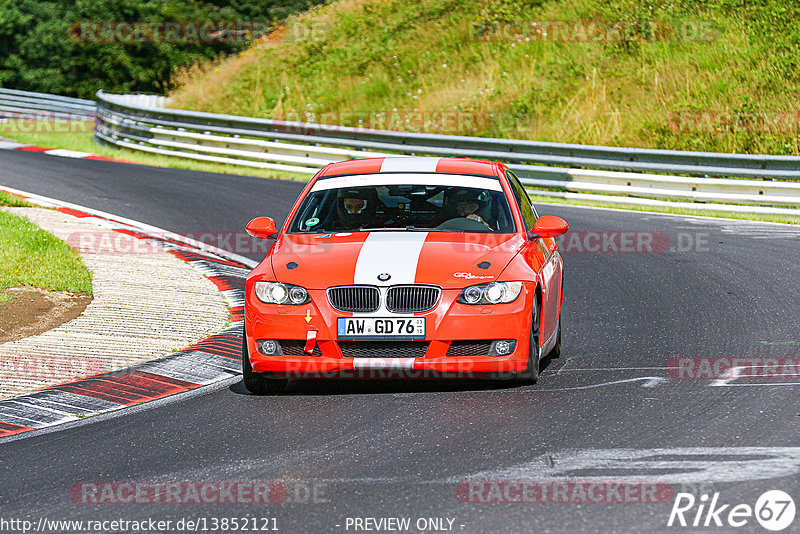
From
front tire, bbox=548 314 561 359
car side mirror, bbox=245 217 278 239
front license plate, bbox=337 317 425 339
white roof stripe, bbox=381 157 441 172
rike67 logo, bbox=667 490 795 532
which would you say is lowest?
front tire, bbox=548 314 561 359

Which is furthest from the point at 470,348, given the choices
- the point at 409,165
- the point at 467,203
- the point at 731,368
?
the point at 409,165

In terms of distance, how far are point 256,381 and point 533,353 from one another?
182 cm

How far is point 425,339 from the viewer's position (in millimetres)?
7320

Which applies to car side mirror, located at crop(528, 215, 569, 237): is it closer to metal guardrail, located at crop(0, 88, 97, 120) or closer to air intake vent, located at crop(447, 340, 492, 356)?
air intake vent, located at crop(447, 340, 492, 356)

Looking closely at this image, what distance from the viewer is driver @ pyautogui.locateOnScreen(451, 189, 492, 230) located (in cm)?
870

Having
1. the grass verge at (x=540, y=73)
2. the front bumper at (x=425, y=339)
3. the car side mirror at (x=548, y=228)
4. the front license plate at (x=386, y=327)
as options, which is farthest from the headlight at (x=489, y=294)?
the grass verge at (x=540, y=73)

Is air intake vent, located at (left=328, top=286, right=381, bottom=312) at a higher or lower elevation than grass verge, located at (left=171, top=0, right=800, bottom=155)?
lower

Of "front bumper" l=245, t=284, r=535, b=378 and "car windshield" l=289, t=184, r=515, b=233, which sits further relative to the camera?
"car windshield" l=289, t=184, r=515, b=233

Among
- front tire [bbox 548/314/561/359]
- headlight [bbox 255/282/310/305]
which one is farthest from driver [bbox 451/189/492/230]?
headlight [bbox 255/282/310/305]

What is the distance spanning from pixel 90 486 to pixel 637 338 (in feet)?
16.5

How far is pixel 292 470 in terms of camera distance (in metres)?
5.91

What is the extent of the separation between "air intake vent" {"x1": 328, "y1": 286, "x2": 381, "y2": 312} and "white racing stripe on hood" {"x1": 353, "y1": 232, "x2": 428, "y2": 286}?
53 mm

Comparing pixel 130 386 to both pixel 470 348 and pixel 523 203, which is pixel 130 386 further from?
pixel 523 203

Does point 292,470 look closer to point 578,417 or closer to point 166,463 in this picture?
point 166,463
